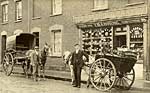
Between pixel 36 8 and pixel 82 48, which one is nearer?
pixel 82 48

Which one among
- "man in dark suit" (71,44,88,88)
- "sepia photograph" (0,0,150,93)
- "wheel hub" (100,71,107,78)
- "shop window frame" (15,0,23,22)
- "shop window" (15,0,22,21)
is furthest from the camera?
"shop window" (15,0,22,21)

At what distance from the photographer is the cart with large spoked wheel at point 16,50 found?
18594 mm

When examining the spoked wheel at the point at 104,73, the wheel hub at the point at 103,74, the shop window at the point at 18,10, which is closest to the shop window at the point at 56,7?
the shop window at the point at 18,10

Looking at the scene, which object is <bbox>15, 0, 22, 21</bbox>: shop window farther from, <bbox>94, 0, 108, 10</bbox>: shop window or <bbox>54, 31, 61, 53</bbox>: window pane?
<bbox>94, 0, 108, 10</bbox>: shop window

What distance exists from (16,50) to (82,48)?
163 inches

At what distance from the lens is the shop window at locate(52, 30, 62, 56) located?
23.7 metres

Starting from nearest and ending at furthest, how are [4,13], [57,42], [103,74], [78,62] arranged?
[103,74] → [78,62] → [57,42] → [4,13]

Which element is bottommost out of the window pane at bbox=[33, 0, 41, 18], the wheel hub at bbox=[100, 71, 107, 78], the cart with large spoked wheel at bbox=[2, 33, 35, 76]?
the wheel hub at bbox=[100, 71, 107, 78]

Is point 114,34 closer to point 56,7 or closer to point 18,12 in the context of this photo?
point 56,7

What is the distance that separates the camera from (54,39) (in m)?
24.3

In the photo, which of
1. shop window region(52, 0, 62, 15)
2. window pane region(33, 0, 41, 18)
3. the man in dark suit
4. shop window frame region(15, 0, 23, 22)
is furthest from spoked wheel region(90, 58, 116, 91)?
shop window frame region(15, 0, 23, 22)

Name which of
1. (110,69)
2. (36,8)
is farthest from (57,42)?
(110,69)

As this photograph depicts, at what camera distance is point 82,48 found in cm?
2106

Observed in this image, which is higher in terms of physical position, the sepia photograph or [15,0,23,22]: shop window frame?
[15,0,23,22]: shop window frame
